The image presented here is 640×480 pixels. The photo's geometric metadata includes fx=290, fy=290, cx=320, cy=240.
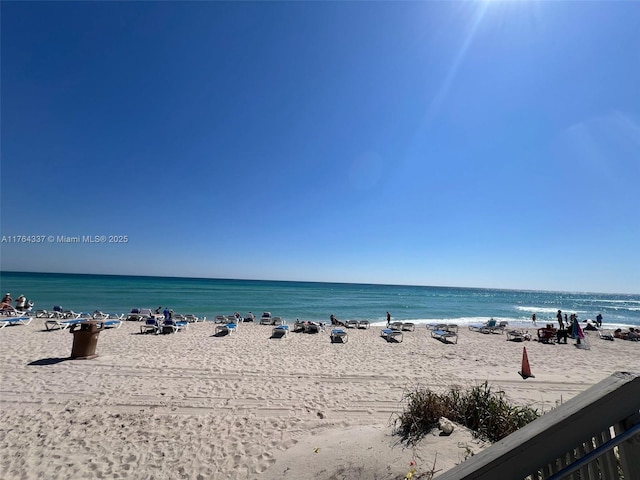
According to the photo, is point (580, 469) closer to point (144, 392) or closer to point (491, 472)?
point (491, 472)

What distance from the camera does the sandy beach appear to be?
3939mm

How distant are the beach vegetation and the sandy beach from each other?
28 cm

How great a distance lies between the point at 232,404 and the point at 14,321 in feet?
56.8

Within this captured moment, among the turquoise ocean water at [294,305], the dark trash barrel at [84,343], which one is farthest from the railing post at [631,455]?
the turquoise ocean water at [294,305]

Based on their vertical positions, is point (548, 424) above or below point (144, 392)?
above

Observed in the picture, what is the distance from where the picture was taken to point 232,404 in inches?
244

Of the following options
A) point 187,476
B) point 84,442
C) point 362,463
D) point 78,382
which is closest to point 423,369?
point 362,463

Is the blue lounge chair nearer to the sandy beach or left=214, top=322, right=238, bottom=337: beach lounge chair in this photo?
left=214, top=322, right=238, bottom=337: beach lounge chair

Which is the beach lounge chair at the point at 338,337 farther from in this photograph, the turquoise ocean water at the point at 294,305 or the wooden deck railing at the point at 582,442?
the turquoise ocean water at the point at 294,305

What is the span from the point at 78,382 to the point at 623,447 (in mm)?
9649

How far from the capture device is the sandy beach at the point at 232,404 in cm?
394

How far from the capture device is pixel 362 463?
139 inches

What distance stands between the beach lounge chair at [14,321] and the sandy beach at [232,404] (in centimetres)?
329

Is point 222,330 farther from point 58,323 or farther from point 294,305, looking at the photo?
point 294,305
